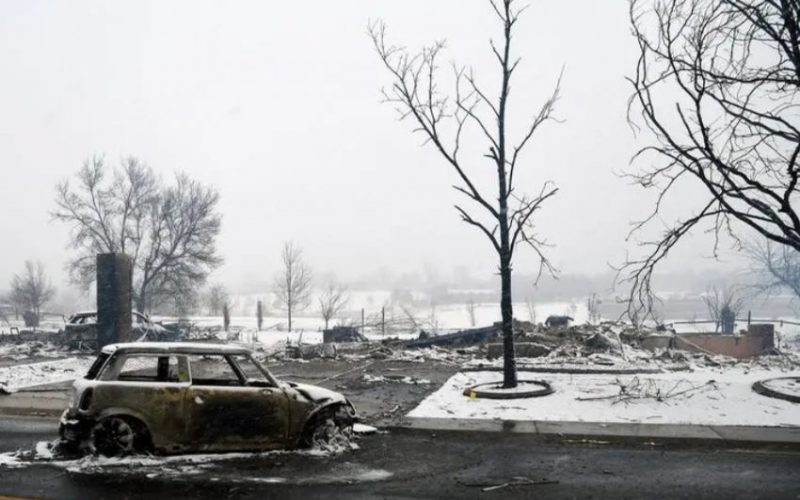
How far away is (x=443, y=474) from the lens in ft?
23.5

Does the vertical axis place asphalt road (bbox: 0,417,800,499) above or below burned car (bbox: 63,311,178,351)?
below

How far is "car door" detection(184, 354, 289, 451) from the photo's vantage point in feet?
25.1

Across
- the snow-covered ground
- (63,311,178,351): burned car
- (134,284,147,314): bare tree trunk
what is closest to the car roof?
the snow-covered ground

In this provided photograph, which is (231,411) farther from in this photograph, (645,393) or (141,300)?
(141,300)

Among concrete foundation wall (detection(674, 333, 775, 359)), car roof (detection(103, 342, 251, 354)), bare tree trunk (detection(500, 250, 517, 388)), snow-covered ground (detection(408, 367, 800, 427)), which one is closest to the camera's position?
car roof (detection(103, 342, 251, 354))

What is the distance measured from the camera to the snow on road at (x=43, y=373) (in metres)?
15.2

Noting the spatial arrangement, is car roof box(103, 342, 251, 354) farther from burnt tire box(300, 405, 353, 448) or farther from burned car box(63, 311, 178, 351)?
burned car box(63, 311, 178, 351)

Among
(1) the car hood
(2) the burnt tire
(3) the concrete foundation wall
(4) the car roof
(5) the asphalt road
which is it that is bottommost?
(3) the concrete foundation wall

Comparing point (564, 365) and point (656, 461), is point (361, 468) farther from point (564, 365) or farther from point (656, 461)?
point (564, 365)

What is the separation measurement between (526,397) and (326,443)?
456cm

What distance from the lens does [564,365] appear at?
16250mm

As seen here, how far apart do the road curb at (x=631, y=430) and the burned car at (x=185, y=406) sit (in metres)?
2.07

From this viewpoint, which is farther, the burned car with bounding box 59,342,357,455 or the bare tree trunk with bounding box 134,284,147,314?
the bare tree trunk with bounding box 134,284,147,314

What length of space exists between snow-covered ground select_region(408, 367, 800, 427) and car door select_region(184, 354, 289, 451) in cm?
311
